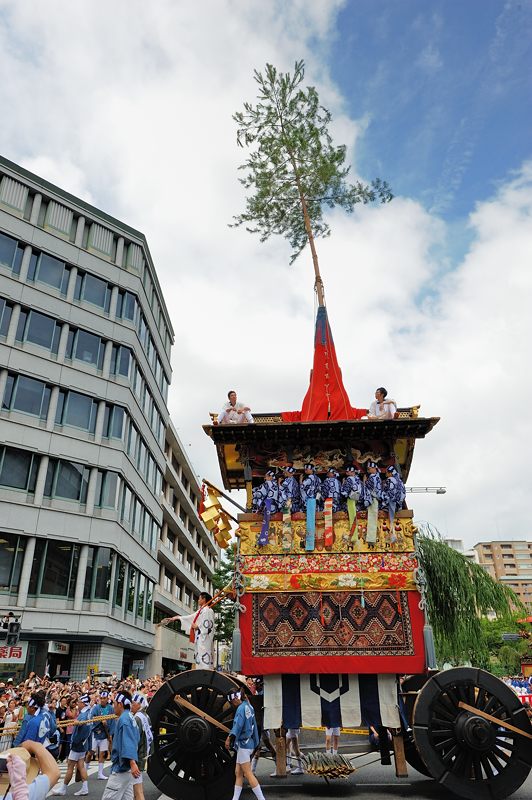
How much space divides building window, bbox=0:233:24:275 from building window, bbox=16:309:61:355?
2450 mm

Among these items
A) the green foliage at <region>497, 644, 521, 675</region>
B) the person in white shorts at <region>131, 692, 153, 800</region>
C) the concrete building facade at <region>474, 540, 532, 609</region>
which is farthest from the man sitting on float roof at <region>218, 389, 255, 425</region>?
the concrete building facade at <region>474, 540, 532, 609</region>

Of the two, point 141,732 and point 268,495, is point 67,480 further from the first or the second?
point 268,495

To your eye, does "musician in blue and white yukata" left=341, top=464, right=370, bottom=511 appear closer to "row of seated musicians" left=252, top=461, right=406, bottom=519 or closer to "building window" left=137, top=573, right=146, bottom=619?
"row of seated musicians" left=252, top=461, right=406, bottom=519

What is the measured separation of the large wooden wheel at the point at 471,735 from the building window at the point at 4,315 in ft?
86.9

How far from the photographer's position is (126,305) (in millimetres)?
34062

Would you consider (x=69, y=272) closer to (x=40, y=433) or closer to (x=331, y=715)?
(x=40, y=433)

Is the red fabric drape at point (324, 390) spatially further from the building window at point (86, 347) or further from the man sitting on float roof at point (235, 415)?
the building window at point (86, 347)

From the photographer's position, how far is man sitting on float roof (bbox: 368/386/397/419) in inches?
403

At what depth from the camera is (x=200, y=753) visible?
8.23m

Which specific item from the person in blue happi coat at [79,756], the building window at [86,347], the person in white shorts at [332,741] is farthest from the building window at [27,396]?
the person in white shorts at [332,741]

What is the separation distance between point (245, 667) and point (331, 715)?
63.7 inches

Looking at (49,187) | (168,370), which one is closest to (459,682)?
(49,187)

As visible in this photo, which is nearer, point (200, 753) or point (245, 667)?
point (200, 753)

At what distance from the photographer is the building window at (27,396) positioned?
27594 millimetres
